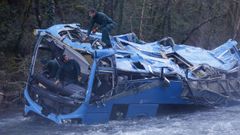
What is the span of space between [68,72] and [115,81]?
136 cm

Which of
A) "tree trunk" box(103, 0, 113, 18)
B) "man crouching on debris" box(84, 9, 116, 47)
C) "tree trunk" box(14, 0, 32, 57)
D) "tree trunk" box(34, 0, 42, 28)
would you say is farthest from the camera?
"tree trunk" box(103, 0, 113, 18)

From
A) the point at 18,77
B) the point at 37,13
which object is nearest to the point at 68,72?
the point at 18,77

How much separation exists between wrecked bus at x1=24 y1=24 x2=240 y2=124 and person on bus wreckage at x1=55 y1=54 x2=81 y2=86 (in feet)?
0.58

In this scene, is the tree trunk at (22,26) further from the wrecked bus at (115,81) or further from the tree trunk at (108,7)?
the wrecked bus at (115,81)

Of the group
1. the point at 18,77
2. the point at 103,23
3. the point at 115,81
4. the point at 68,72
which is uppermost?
the point at 103,23

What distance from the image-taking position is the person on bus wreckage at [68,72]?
14609 mm

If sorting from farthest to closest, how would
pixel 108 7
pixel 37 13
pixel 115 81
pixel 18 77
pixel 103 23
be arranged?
pixel 108 7 → pixel 37 13 → pixel 18 77 → pixel 103 23 → pixel 115 81

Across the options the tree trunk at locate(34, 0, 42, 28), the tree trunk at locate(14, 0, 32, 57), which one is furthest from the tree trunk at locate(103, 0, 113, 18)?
the tree trunk at locate(14, 0, 32, 57)

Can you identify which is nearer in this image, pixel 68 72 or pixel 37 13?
pixel 68 72

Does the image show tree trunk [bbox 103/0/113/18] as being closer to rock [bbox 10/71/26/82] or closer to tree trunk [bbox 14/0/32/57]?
tree trunk [bbox 14/0/32/57]

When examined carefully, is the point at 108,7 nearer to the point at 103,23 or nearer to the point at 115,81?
the point at 103,23

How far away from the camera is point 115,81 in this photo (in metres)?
14.4

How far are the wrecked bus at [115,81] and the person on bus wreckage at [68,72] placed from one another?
18 centimetres

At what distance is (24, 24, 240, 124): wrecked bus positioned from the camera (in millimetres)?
13984
